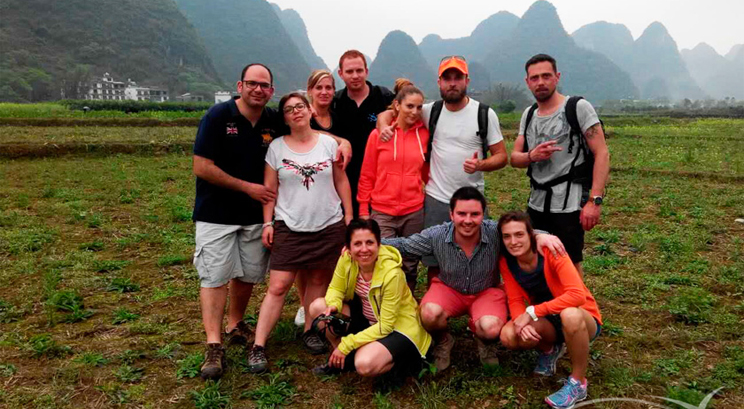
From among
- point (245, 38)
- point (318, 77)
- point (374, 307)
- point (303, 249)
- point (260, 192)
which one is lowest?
point (374, 307)

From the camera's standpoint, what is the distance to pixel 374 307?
4129 millimetres

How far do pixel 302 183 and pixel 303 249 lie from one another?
59cm

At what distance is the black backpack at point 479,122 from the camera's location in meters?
4.42

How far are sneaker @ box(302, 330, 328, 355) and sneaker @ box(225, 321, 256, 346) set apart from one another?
0.62 m

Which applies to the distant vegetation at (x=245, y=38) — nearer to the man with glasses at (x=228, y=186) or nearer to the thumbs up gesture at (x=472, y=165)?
the man with glasses at (x=228, y=186)

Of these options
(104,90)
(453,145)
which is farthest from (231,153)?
(104,90)

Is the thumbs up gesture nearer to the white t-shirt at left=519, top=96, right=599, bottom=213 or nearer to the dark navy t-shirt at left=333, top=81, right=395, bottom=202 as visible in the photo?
the white t-shirt at left=519, top=96, right=599, bottom=213

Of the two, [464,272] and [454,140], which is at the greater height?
[454,140]

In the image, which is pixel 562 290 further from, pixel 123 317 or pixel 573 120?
pixel 123 317

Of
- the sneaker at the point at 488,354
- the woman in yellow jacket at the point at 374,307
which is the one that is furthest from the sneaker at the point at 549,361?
the woman in yellow jacket at the point at 374,307

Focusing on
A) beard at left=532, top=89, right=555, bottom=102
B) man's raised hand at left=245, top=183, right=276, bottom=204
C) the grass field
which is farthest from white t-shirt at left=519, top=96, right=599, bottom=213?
man's raised hand at left=245, top=183, right=276, bottom=204

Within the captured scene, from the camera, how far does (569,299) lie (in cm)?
373

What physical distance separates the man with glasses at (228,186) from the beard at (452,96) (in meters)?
1.01

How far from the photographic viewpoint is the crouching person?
12.2ft
